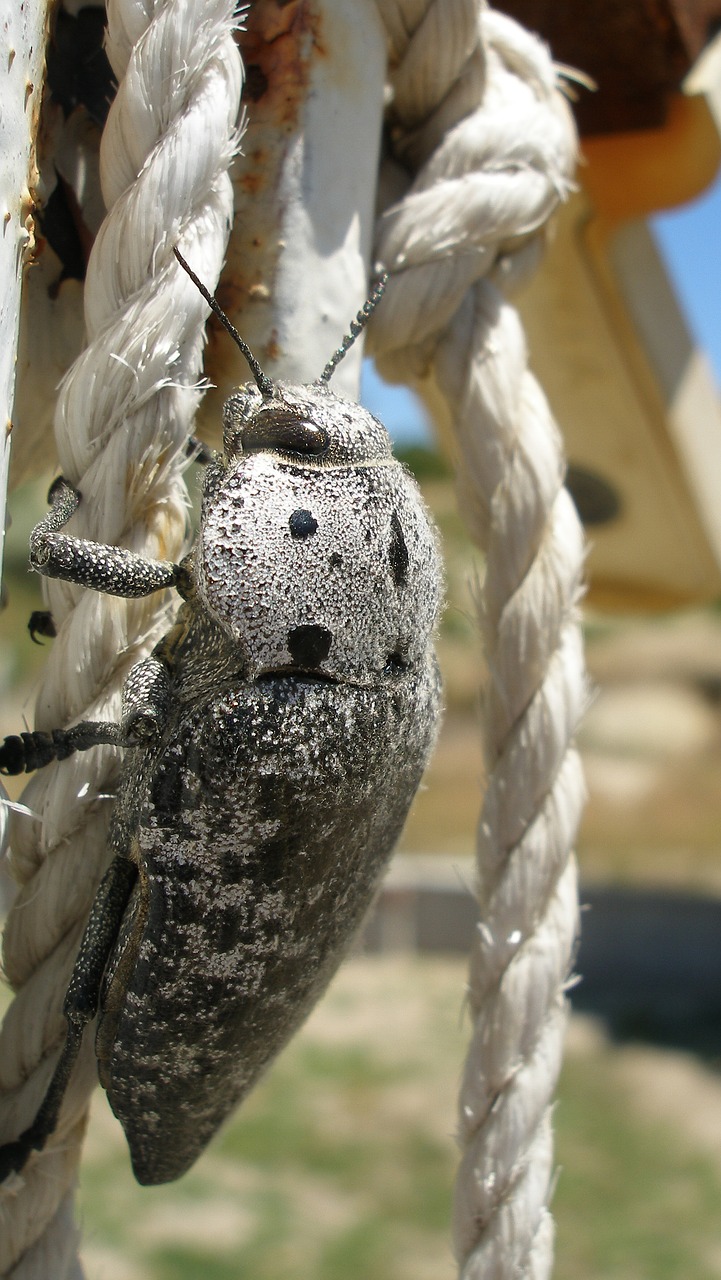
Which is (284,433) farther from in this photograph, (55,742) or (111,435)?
(55,742)

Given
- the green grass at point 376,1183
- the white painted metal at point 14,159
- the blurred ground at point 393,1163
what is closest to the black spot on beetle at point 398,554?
the white painted metal at point 14,159

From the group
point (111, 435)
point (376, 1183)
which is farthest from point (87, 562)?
point (376, 1183)

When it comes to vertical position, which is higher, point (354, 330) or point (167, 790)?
point (354, 330)

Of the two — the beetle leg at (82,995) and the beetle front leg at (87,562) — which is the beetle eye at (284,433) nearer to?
the beetle front leg at (87,562)

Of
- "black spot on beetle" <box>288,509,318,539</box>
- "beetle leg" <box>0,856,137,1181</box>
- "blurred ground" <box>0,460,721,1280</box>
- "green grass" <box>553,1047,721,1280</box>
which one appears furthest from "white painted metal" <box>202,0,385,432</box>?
"green grass" <box>553,1047,721,1280</box>

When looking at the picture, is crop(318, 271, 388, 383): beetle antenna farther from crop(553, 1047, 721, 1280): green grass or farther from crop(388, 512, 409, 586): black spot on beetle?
crop(553, 1047, 721, 1280): green grass

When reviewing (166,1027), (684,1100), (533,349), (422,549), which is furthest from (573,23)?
(684,1100)
